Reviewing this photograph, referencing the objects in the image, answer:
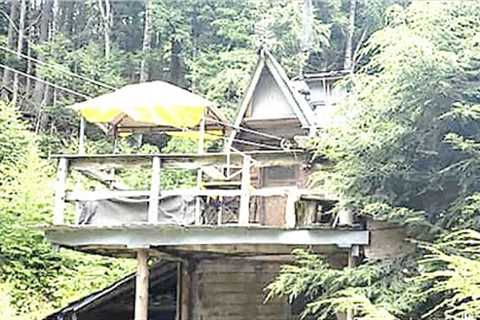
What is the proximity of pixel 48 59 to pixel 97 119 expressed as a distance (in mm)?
14510

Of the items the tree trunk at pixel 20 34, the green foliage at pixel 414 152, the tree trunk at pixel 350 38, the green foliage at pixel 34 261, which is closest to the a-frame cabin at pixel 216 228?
the green foliage at pixel 414 152

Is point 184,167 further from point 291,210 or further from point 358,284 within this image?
point 358,284


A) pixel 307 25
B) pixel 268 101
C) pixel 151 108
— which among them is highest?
pixel 307 25

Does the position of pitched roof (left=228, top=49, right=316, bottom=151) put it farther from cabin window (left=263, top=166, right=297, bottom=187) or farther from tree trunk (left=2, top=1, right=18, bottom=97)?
tree trunk (left=2, top=1, right=18, bottom=97)

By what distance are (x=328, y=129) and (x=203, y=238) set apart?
1.93m

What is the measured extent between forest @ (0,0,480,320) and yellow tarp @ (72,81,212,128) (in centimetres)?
182

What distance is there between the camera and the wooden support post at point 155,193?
9602mm

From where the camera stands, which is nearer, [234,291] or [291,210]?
[291,210]

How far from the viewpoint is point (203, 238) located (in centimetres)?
952

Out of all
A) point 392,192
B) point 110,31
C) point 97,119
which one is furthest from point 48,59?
→ point 392,192

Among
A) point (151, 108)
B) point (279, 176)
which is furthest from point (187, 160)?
point (279, 176)

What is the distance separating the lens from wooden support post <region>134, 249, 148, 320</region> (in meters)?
9.95

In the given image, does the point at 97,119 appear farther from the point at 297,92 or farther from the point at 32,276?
the point at 32,276

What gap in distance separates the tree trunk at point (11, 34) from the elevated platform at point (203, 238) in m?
16.0
